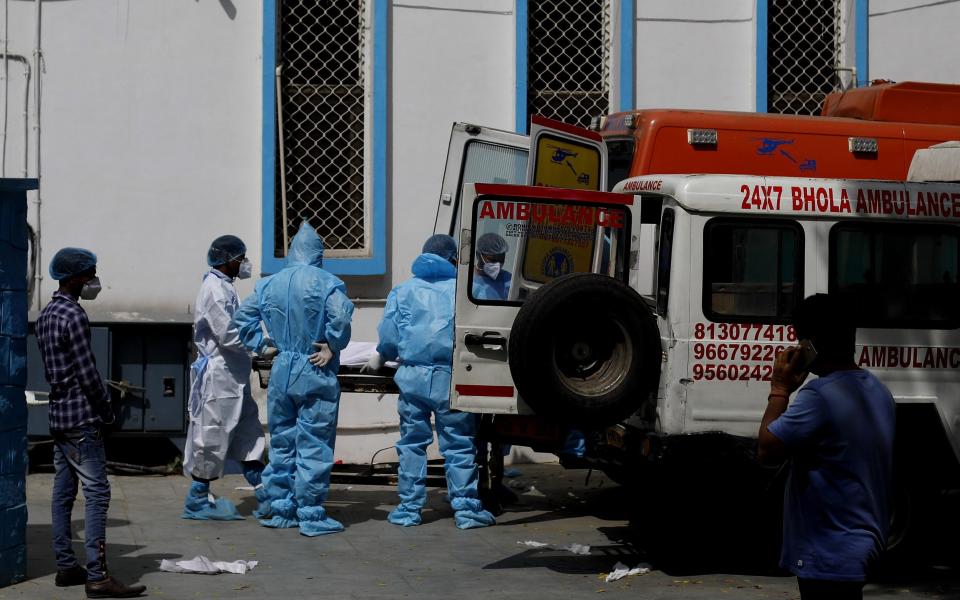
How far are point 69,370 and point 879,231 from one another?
166 inches

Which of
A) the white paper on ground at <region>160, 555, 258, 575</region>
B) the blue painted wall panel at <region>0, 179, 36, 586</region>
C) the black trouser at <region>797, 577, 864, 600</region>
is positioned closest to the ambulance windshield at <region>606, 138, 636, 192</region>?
the white paper on ground at <region>160, 555, 258, 575</region>

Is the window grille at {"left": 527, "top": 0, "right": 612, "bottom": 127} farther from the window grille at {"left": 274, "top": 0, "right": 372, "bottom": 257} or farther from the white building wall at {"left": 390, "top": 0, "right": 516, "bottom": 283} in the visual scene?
the window grille at {"left": 274, "top": 0, "right": 372, "bottom": 257}

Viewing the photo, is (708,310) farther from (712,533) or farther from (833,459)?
(833,459)

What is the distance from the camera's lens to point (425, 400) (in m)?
8.34

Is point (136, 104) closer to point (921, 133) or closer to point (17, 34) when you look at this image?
point (17, 34)

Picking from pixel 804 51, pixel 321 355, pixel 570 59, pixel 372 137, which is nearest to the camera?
pixel 321 355

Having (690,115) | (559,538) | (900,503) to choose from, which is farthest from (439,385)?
(900,503)

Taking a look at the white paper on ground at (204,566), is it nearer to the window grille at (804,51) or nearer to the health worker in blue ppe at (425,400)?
the health worker in blue ppe at (425,400)

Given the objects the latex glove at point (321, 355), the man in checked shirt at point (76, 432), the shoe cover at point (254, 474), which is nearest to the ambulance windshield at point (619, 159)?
the latex glove at point (321, 355)

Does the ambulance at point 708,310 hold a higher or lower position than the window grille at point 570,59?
lower

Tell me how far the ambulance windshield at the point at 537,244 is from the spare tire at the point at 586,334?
0.55 metres

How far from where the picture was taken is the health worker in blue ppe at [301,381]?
8.13 m

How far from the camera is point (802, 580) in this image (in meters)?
4.14

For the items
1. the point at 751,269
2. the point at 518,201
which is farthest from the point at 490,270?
the point at 751,269
